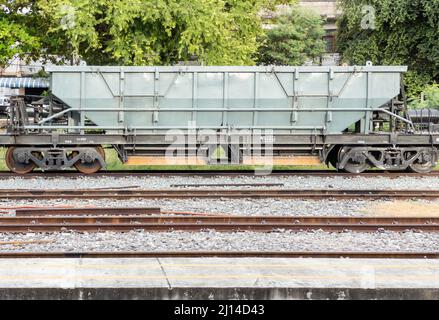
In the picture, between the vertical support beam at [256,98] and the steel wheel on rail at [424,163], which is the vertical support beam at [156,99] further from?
the steel wheel on rail at [424,163]

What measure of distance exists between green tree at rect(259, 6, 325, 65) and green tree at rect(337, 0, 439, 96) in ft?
9.85

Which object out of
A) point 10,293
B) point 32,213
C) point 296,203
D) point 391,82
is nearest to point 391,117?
point 391,82

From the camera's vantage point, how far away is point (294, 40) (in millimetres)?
38125

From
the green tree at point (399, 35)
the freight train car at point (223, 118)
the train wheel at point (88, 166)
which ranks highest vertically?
the green tree at point (399, 35)

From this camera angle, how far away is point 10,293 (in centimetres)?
609

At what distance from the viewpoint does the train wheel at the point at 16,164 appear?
16109mm

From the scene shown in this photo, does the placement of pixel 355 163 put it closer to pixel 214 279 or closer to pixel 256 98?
pixel 256 98

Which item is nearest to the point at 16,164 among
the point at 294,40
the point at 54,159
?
the point at 54,159

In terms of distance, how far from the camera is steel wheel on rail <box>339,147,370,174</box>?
1639 centimetres

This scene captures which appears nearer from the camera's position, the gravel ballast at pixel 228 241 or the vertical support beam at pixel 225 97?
the gravel ballast at pixel 228 241

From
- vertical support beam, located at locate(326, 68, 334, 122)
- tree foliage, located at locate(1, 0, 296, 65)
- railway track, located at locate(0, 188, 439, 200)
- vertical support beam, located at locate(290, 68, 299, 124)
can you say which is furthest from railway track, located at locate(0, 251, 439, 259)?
tree foliage, located at locate(1, 0, 296, 65)

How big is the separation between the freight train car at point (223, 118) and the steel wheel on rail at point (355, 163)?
0.03m

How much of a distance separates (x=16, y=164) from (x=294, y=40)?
25.3 m

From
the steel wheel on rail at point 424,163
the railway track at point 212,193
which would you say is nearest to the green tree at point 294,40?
the steel wheel on rail at point 424,163
